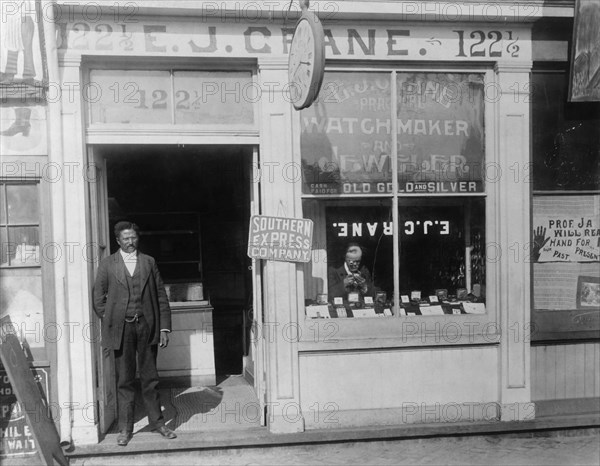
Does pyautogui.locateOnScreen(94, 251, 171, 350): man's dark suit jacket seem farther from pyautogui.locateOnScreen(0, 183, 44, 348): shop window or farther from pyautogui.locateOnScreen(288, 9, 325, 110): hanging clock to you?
pyautogui.locateOnScreen(288, 9, 325, 110): hanging clock

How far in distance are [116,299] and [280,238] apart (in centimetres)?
161

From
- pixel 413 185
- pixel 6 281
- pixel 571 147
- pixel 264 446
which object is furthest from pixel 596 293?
pixel 6 281

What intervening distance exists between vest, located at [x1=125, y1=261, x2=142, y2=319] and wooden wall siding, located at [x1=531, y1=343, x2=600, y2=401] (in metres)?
3.93

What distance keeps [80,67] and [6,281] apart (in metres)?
2.06

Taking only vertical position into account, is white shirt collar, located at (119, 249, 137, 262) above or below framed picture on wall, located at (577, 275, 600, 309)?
above

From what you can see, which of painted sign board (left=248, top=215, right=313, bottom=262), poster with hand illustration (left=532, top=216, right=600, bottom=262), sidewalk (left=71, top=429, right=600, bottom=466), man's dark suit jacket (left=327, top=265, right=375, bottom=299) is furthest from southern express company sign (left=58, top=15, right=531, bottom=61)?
sidewalk (left=71, top=429, right=600, bottom=466)

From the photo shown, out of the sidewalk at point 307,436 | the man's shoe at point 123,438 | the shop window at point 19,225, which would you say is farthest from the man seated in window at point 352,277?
the shop window at point 19,225

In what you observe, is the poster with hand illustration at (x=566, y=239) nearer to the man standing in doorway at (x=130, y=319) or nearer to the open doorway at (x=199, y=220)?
the open doorway at (x=199, y=220)

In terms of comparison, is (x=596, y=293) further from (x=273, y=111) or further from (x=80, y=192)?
(x=80, y=192)

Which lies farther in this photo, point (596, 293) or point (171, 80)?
point (596, 293)

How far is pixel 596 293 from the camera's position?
6336 millimetres

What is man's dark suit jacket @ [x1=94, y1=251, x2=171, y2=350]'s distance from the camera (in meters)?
5.53

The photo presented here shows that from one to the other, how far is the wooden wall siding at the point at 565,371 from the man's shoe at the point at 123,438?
3997 millimetres

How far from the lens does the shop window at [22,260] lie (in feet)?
18.0
